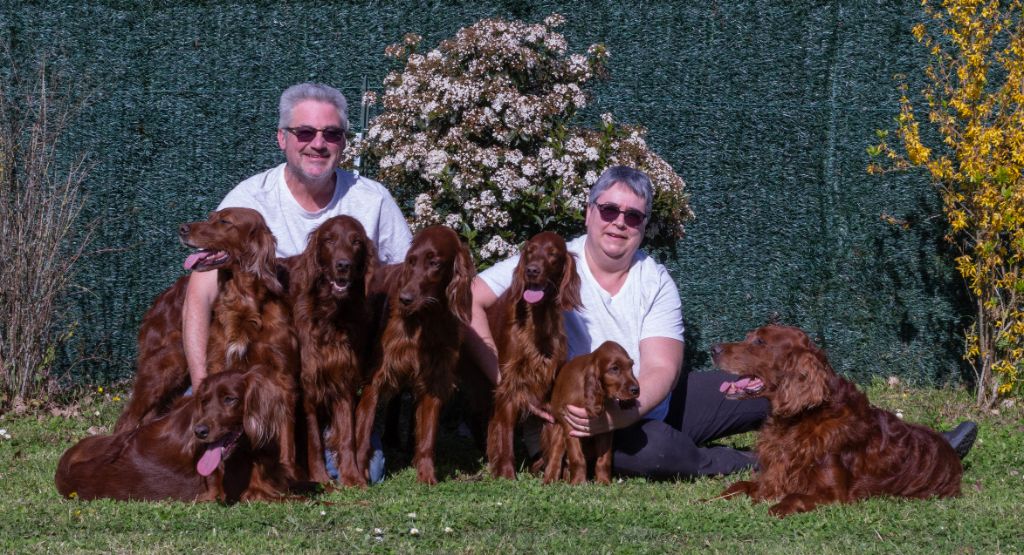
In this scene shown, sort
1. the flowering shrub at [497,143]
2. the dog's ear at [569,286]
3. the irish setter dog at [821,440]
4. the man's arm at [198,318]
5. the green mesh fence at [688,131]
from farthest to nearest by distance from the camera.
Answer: the green mesh fence at [688,131]
the flowering shrub at [497,143]
the dog's ear at [569,286]
the man's arm at [198,318]
the irish setter dog at [821,440]

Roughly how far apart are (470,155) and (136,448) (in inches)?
94.4

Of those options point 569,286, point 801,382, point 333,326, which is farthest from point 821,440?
point 333,326

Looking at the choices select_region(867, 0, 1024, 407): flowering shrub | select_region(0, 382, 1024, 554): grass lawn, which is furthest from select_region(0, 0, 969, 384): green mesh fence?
select_region(0, 382, 1024, 554): grass lawn

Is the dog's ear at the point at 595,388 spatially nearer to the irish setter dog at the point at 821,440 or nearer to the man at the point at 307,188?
the irish setter dog at the point at 821,440

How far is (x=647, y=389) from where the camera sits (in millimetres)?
5027

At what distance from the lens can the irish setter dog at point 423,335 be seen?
4832mm

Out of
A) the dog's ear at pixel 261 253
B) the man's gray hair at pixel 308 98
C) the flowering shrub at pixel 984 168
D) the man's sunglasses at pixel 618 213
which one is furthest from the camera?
the flowering shrub at pixel 984 168

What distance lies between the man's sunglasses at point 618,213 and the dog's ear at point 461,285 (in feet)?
2.28

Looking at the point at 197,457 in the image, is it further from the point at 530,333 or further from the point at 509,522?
the point at 530,333

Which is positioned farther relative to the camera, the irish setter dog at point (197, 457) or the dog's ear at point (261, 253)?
the dog's ear at point (261, 253)

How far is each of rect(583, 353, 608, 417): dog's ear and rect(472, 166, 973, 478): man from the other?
0.16 m

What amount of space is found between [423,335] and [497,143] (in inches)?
64.0

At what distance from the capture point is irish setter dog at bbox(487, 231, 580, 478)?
495 centimetres

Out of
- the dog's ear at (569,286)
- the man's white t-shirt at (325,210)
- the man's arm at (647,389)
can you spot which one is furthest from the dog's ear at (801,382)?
the man's white t-shirt at (325,210)
